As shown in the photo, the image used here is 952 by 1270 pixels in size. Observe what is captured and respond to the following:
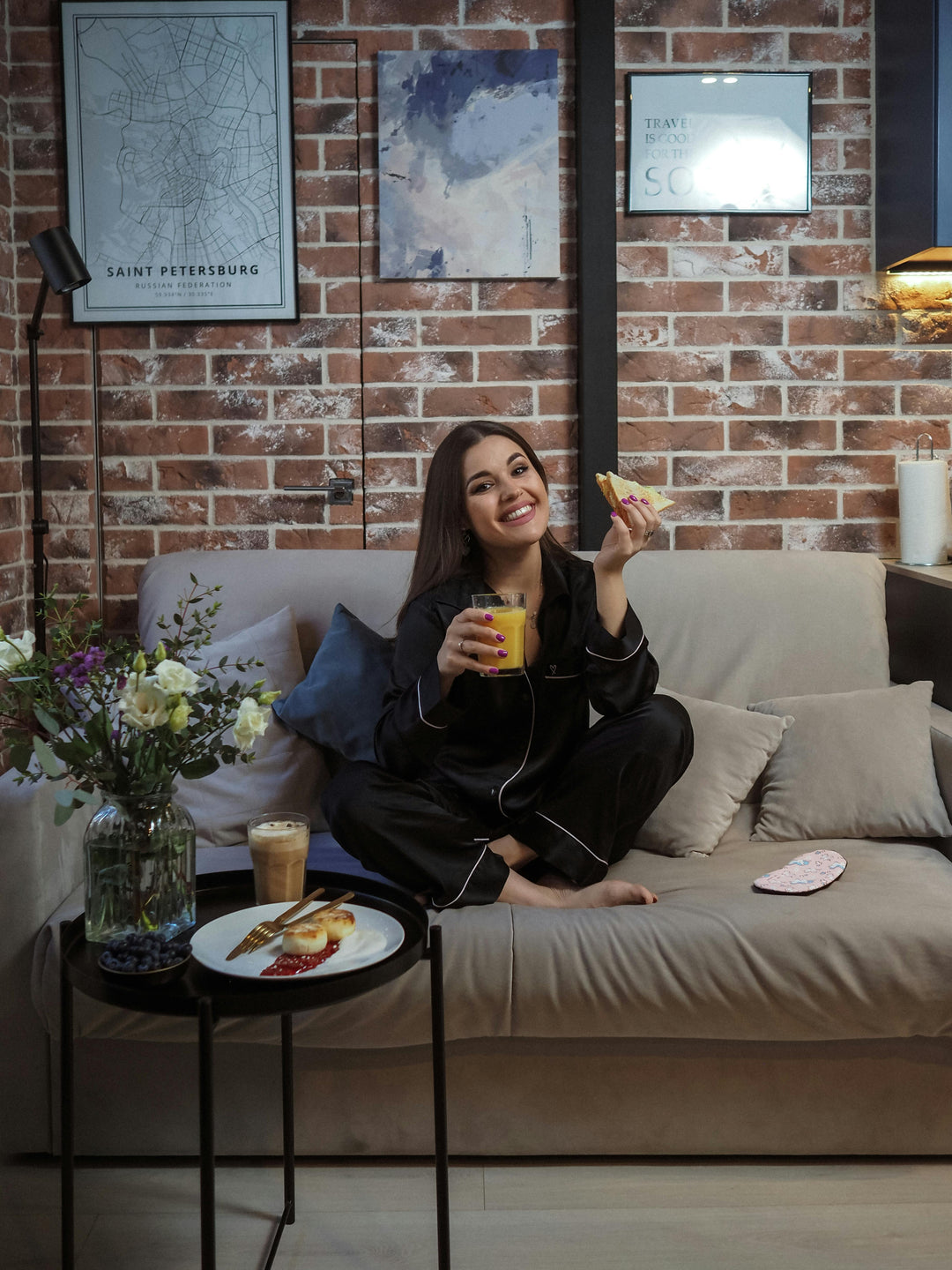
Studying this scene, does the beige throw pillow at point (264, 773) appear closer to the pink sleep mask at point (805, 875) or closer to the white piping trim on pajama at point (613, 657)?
the white piping trim on pajama at point (613, 657)

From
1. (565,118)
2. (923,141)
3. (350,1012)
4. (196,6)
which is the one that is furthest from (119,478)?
(923,141)

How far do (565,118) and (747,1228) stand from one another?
7.86 ft

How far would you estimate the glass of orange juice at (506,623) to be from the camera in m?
1.69

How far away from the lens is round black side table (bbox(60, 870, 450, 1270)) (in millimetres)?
1182

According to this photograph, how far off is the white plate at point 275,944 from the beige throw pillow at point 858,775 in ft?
3.11

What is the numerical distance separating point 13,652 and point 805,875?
4.10ft

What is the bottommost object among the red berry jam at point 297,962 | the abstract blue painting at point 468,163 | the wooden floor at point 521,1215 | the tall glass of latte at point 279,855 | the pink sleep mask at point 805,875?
the wooden floor at point 521,1215

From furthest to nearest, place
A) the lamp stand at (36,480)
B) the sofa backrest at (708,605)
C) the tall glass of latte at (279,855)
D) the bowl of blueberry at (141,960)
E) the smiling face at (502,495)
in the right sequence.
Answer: the lamp stand at (36,480), the sofa backrest at (708,605), the smiling face at (502,495), the tall glass of latte at (279,855), the bowl of blueberry at (141,960)

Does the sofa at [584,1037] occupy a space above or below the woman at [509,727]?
below

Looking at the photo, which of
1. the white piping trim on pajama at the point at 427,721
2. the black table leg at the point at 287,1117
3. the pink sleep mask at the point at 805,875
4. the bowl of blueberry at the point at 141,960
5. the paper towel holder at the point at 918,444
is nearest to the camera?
the bowl of blueberry at the point at 141,960

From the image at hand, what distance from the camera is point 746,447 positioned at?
280 cm

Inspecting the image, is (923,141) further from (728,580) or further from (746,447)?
(728,580)

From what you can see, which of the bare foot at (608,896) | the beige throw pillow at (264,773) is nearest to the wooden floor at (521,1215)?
A: the bare foot at (608,896)

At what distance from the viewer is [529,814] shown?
1.99 meters
